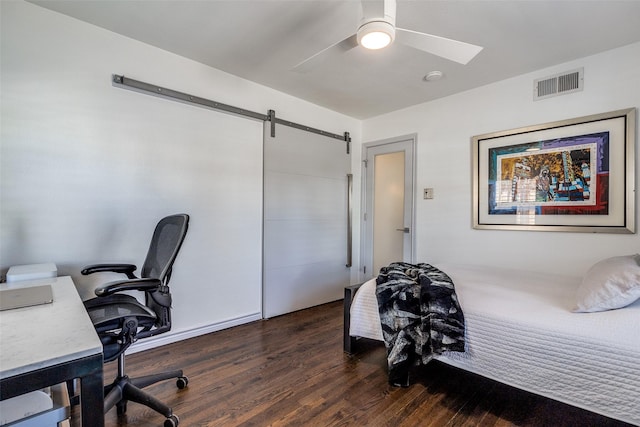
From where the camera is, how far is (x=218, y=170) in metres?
2.88

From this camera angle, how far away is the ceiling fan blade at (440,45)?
1638 millimetres

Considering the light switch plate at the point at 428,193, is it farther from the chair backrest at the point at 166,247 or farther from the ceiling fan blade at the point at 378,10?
the chair backrest at the point at 166,247

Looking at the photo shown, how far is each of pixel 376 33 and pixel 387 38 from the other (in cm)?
8

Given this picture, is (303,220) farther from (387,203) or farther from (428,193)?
(428,193)

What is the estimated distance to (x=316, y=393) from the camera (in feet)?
6.20

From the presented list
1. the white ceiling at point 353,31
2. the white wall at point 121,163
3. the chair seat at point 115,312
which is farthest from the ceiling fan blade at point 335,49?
the chair seat at point 115,312

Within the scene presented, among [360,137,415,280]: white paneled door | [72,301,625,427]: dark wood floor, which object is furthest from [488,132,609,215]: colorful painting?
[72,301,625,427]: dark wood floor

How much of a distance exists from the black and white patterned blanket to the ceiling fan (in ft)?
4.55

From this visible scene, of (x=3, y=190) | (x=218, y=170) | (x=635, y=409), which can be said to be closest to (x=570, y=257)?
(x=635, y=409)

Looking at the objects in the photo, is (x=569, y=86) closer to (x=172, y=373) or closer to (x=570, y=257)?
(x=570, y=257)

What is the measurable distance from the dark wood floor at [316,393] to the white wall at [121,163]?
23.9 inches

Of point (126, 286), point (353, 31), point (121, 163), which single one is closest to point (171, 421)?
point (126, 286)

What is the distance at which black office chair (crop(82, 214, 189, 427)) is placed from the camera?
1.47 metres

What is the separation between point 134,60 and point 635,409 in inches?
144
